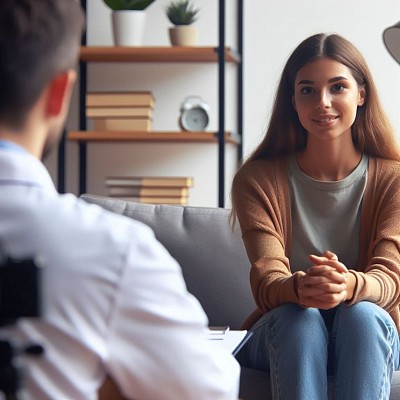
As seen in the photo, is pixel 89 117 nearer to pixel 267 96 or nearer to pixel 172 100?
pixel 172 100

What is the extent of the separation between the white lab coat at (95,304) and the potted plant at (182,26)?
10.2 ft

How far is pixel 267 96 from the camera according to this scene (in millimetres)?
4086

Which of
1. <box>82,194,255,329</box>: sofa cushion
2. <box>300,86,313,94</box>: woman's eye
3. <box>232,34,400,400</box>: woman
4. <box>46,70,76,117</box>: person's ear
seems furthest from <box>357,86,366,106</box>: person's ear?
<box>46,70,76,117</box>: person's ear

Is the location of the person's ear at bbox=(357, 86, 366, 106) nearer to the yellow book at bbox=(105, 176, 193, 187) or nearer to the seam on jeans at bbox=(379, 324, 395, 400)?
the seam on jeans at bbox=(379, 324, 395, 400)

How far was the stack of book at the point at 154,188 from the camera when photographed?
153 inches

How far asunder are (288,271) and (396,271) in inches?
9.6

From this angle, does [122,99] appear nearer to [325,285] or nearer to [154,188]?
[154,188]

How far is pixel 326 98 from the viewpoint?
2297 millimetres

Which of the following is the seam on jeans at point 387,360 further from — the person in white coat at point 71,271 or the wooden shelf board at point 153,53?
the wooden shelf board at point 153,53

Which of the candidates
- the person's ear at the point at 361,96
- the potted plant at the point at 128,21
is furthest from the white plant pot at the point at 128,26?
the person's ear at the point at 361,96

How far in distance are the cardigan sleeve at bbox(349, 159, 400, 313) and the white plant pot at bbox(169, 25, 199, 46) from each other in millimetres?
1703

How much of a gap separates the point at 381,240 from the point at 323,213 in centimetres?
17

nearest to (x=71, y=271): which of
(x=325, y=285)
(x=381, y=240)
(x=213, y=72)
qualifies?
(x=325, y=285)

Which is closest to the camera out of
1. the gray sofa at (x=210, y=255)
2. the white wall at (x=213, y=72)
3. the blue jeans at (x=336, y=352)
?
the blue jeans at (x=336, y=352)
